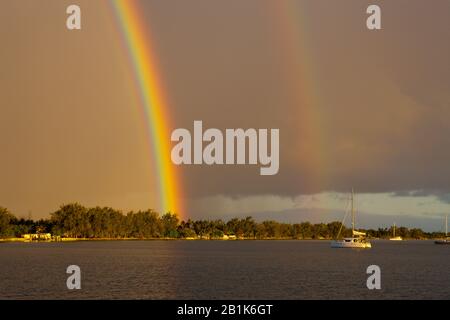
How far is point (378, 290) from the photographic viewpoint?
8731cm

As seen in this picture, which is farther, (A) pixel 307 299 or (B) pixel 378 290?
(B) pixel 378 290

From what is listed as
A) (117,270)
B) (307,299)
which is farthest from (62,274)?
(307,299)

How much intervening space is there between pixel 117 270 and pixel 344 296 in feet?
173

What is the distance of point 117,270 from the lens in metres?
121

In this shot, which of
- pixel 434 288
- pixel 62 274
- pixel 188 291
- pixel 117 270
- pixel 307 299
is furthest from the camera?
pixel 117 270
